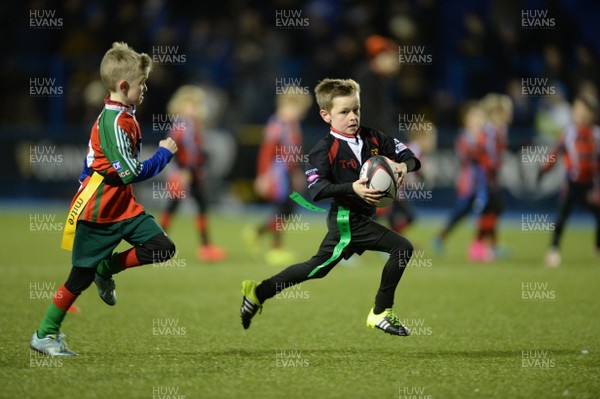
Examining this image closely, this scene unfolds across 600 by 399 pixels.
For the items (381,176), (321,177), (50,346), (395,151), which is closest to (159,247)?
(50,346)

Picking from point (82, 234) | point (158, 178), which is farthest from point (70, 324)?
point (158, 178)

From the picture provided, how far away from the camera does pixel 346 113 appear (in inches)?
282

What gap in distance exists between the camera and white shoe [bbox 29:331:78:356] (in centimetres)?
671

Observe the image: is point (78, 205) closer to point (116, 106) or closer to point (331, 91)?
point (116, 106)

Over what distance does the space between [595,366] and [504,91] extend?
14.8m

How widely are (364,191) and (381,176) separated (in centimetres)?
19

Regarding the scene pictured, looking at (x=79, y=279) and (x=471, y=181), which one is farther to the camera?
(x=471, y=181)

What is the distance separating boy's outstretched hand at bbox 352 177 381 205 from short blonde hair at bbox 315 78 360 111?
0.68 meters

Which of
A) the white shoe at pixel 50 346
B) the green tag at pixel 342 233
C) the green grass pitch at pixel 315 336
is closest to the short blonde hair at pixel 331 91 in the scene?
the green tag at pixel 342 233

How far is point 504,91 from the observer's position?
20.7 meters

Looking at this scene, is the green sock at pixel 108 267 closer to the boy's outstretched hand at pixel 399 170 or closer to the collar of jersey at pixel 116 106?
the collar of jersey at pixel 116 106

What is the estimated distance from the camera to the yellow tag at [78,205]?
22.5 feet

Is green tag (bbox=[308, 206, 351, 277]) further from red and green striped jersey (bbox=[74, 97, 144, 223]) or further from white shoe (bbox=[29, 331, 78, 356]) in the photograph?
white shoe (bbox=[29, 331, 78, 356])

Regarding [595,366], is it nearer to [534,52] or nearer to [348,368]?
[348,368]
